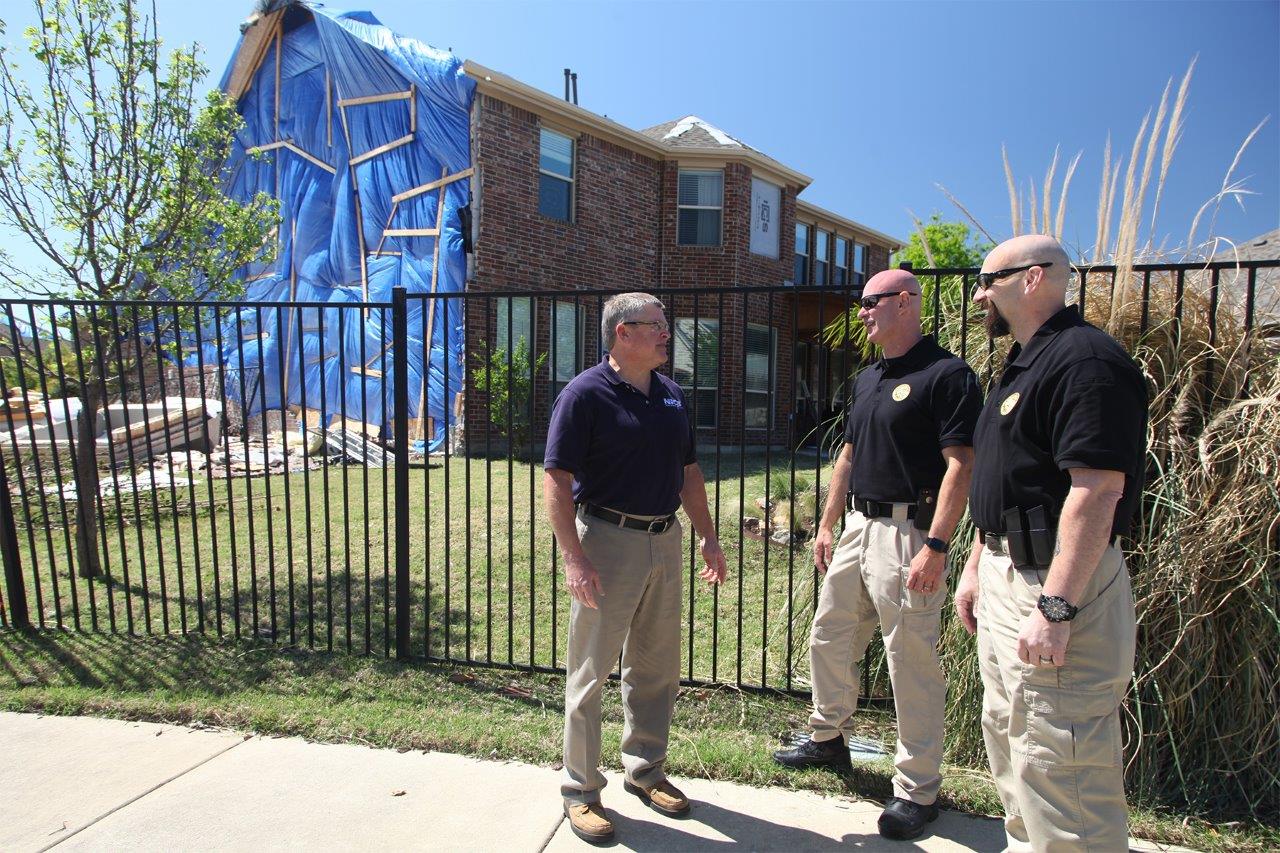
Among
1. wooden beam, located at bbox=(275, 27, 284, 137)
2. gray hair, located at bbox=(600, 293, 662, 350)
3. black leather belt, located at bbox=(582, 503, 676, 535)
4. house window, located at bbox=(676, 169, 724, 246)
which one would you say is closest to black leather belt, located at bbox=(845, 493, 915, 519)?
black leather belt, located at bbox=(582, 503, 676, 535)

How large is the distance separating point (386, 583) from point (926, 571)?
310 centimetres

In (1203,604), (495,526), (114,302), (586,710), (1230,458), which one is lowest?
(495,526)

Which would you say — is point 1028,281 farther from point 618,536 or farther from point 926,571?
point 618,536

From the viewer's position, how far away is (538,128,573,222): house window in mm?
13617

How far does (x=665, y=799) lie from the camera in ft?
9.91

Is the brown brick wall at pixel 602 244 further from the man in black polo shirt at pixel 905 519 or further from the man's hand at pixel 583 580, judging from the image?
the man's hand at pixel 583 580

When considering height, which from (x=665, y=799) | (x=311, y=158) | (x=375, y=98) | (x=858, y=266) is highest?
(x=375, y=98)

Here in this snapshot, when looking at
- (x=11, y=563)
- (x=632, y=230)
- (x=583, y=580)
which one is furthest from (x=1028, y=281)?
(x=632, y=230)

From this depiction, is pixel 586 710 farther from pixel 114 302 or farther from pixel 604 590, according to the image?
pixel 114 302

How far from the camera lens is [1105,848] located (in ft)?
6.69

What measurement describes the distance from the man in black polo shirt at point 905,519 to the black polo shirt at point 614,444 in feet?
2.55

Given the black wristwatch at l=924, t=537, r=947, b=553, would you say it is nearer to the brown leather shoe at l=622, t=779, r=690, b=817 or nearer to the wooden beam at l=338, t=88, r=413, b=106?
the brown leather shoe at l=622, t=779, r=690, b=817

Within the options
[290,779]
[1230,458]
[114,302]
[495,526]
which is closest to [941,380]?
[1230,458]

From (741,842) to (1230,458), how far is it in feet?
7.87
